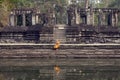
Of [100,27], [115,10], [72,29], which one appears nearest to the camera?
[72,29]

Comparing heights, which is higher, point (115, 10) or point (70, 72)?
point (115, 10)

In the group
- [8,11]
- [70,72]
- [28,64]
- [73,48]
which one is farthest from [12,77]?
[8,11]

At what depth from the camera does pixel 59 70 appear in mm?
16141

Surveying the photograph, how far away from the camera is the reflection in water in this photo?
14023mm

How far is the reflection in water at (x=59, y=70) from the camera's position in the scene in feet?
46.0

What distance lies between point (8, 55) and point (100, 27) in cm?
1065

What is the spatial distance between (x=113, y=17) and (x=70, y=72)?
17541 mm

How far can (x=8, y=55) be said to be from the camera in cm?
2159

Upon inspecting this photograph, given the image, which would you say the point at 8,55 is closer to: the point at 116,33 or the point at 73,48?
the point at 73,48

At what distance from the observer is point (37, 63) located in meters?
18.9

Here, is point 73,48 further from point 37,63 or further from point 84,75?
point 84,75

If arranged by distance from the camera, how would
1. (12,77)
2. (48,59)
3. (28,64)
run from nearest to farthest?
1. (12,77)
2. (28,64)
3. (48,59)

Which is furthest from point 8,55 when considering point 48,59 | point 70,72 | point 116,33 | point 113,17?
point 113,17

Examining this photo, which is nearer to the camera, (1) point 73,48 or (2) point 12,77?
(2) point 12,77
